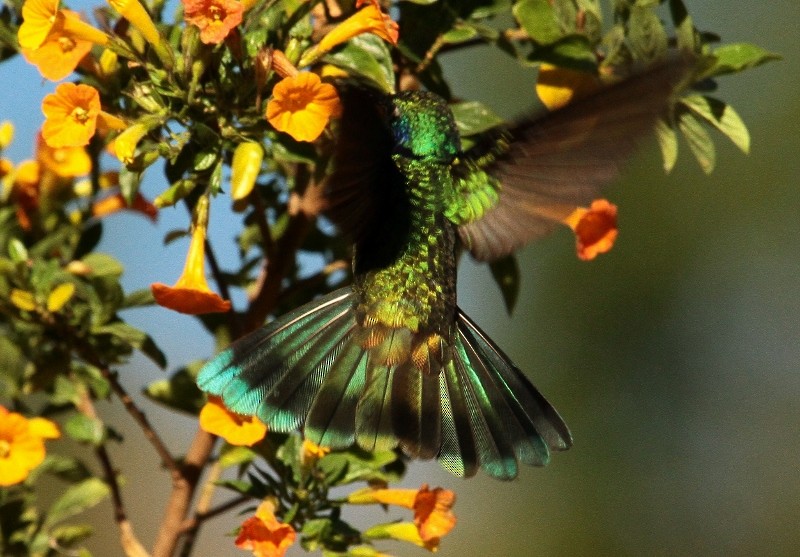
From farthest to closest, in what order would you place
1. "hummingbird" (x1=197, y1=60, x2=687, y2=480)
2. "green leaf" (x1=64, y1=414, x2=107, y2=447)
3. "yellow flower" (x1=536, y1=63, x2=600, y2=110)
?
"green leaf" (x1=64, y1=414, x2=107, y2=447) < "yellow flower" (x1=536, y1=63, x2=600, y2=110) < "hummingbird" (x1=197, y1=60, x2=687, y2=480)

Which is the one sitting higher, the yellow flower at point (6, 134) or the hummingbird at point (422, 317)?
the yellow flower at point (6, 134)

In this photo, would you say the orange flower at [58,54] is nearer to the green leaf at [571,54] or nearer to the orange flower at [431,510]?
the green leaf at [571,54]

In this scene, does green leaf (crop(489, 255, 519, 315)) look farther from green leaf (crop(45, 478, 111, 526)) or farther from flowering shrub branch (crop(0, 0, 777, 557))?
green leaf (crop(45, 478, 111, 526))

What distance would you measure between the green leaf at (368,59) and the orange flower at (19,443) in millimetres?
888

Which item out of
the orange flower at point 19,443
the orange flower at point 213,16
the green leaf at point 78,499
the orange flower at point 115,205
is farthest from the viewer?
the orange flower at point 115,205

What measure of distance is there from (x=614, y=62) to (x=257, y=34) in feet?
2.04

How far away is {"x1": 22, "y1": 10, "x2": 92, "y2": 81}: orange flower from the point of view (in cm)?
169

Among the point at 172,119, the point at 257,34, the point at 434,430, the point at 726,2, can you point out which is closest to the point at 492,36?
the point at 257,34

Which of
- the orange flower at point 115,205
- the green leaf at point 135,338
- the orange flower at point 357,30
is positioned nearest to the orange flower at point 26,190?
the orange flower at point 115,205

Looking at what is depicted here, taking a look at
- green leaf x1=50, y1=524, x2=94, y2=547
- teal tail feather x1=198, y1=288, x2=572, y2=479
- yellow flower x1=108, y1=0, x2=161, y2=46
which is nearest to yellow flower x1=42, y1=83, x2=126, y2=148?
yellow flower x1=108, y1=0, x2=161, y2=46

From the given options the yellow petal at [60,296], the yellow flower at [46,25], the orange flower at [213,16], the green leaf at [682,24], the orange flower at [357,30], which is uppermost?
the yellow flower at [46,25]

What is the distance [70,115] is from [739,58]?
3.84ft

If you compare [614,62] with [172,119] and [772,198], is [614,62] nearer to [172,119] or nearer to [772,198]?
[172,119]

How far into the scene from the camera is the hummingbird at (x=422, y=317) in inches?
68.3
